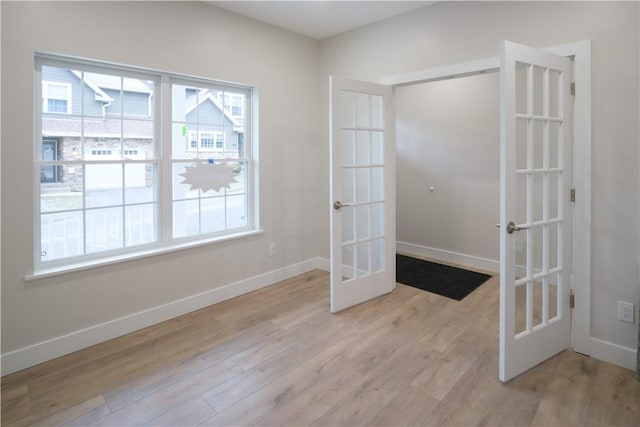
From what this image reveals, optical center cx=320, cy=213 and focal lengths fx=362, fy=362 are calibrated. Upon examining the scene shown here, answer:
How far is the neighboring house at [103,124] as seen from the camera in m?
2.51

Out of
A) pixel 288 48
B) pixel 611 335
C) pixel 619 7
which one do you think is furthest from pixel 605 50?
pixel 288 48

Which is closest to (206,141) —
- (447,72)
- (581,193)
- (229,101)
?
(229,101)

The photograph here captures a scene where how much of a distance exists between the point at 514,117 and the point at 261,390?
2.16 metres

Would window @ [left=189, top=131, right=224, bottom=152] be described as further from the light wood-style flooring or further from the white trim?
the white trim

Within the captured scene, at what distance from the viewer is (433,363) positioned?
7.79ft

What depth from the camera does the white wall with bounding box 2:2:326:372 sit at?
89.2 inches

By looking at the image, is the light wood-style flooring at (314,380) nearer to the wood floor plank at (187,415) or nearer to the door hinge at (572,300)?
the wood floor plank at (187,415)

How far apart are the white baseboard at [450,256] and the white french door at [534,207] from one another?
1.90 metres

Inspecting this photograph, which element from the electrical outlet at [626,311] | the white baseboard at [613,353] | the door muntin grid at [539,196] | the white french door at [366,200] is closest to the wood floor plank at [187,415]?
the white french door at [366,200]

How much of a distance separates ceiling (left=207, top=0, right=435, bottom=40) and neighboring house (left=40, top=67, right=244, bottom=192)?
0.84m

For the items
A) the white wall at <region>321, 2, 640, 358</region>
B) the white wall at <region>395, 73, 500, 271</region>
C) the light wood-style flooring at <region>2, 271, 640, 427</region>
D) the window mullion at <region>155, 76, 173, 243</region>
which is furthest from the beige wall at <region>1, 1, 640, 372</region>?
the white wall at <region>395, 73, 500, 271</region>

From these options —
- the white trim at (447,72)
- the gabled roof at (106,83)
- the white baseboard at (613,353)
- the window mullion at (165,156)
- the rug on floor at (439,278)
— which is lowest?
the white baseboard at (613,353)

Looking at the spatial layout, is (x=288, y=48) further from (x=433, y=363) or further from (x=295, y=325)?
(x=433, y=363)

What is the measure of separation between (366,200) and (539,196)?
4.99 ft
